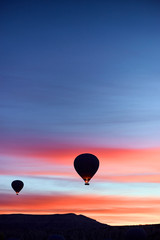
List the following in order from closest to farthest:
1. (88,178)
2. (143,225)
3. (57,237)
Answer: (88,178) < (57,237) < (143,225)

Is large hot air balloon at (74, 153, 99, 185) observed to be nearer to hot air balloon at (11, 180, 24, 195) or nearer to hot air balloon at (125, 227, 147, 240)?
hot air balloon at (125, 227, 147, 240)

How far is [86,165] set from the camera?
6450cm

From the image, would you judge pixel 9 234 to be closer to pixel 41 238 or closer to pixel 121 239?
pixel 41 238

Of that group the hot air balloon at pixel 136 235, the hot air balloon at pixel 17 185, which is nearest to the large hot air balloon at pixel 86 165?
the hot air balloon at pixel 136 235

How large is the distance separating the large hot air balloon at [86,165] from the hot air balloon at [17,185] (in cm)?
3708

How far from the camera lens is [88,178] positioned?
64125mm

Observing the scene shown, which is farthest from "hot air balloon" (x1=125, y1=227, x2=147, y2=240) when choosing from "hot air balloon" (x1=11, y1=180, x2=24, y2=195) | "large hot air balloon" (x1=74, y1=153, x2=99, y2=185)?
"hot air balloon" (x1=11, y1=180, x2=24, y2=195)

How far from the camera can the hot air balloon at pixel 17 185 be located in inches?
3897

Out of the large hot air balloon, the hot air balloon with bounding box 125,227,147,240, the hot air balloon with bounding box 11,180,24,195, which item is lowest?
the hot air balloon with bounding box 125,227,147,240

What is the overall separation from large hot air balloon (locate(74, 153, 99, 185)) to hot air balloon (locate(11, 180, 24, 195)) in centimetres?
3708

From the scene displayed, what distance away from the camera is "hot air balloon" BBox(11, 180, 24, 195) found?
99.0 m

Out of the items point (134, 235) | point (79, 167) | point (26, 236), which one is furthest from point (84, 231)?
point (79, 167)

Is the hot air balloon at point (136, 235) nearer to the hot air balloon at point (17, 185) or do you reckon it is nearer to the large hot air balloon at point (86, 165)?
the large hot air balloon at point (86, 165)

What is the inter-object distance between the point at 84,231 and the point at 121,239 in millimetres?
31453
